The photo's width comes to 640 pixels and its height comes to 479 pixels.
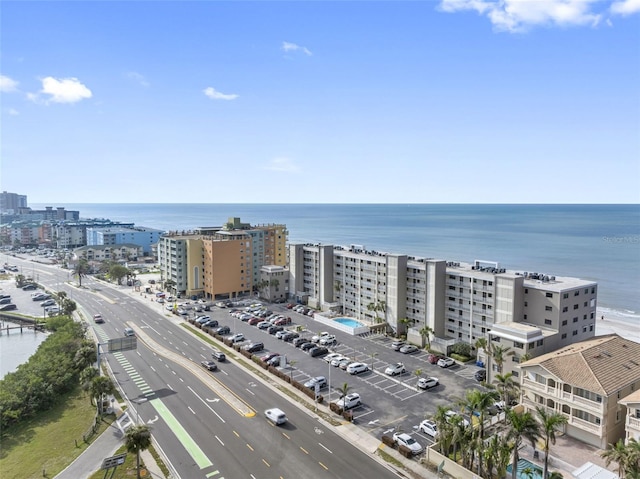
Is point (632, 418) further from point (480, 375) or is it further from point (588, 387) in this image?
point (480, 375)

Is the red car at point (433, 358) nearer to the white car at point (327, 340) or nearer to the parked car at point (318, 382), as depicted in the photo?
the white car at point (327, 340)

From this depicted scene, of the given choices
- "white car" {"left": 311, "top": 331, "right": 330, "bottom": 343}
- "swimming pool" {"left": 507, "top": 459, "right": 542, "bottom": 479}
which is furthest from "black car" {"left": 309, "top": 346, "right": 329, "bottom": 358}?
"swimming pool" {"left": 507, "top": 459, "right": 542, "bottom": 479}

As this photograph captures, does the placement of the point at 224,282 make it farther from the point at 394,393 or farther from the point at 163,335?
the point at 394,393

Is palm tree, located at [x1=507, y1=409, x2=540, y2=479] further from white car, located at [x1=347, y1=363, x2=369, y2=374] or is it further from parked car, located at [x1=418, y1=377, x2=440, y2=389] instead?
white car, located at [x1=347, y1=363, x2=369, y2=374]

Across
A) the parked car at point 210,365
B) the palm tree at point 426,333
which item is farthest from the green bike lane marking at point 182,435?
the palm tree at point 426,333

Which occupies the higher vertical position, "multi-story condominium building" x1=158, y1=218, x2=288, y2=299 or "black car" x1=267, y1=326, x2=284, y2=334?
"multi-story condominium building" x1=158, y1=218, x2=288, y2=299

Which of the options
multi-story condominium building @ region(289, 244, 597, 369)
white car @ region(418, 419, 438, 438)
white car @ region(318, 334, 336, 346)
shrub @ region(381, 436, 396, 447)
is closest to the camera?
shrub @ region(381, 436, 396, 447)
